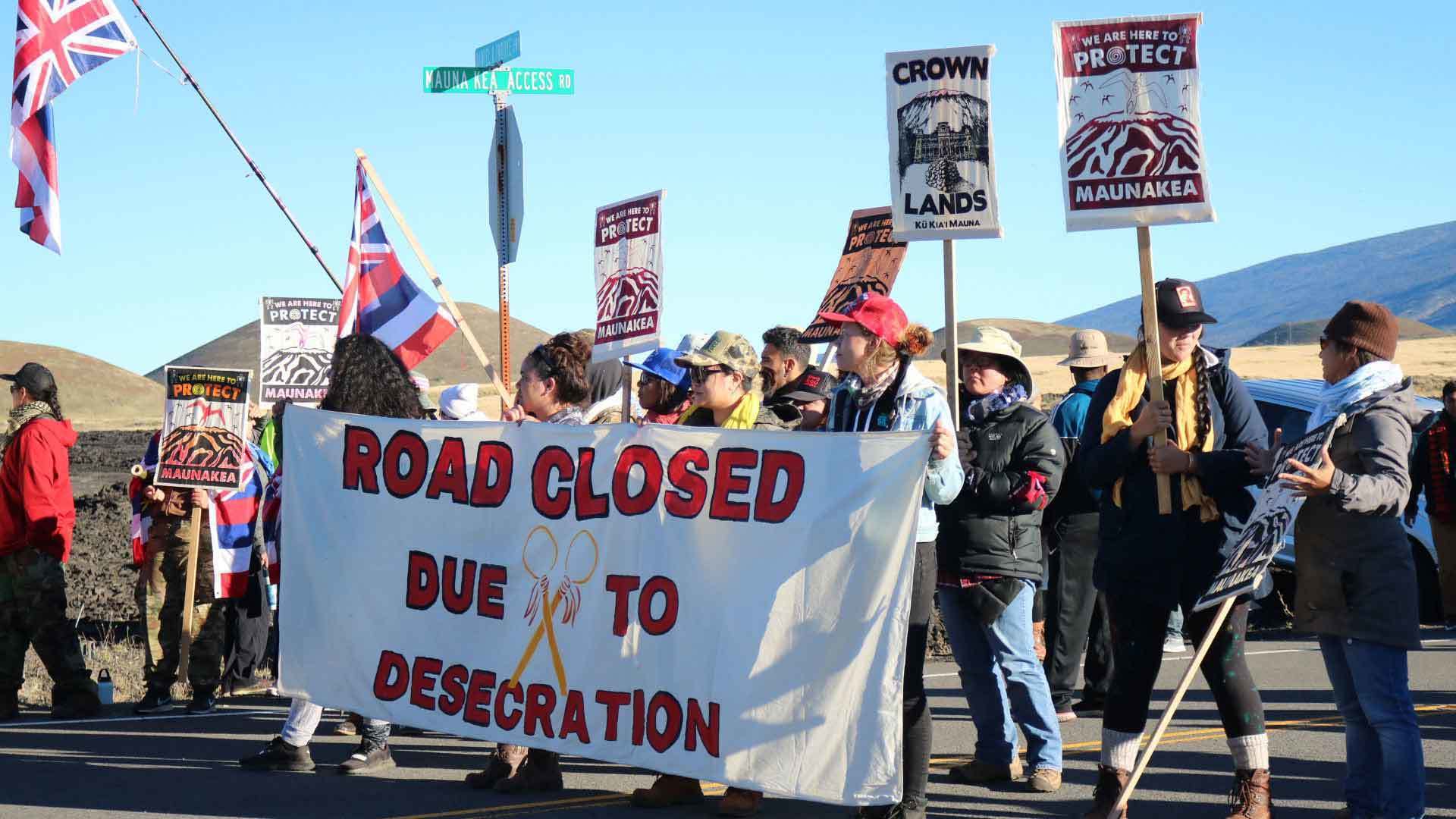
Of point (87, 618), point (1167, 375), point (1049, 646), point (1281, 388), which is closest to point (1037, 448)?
point (1167, 375)

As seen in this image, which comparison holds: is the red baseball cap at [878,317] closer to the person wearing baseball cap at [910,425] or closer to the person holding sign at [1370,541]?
the person wearing baseball cap at [910,425]

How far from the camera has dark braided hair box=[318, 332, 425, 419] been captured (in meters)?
7.68

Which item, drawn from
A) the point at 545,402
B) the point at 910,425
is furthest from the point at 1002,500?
the point at 545,402

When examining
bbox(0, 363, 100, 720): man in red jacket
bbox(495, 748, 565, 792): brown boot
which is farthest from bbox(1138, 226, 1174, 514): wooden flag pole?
bbox(0, 363, 100, 720): man in red jacket

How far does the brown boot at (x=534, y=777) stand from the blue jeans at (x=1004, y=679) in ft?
6.26

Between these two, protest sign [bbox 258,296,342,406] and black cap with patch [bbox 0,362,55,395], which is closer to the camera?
black cap with patch [bbox 0,362,55,395]

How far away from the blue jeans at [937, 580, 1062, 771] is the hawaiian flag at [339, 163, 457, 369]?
4163mm

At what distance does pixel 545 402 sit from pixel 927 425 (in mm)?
2173

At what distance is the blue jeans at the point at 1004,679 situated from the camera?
22.9ft

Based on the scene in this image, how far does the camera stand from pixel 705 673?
6262 mm

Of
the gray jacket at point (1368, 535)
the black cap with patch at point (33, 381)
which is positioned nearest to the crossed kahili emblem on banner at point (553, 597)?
the gray jacket at point (1368, 535)

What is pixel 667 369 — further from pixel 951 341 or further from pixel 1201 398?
pixel 1201 398

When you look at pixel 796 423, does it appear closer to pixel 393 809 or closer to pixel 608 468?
pixel 608 468

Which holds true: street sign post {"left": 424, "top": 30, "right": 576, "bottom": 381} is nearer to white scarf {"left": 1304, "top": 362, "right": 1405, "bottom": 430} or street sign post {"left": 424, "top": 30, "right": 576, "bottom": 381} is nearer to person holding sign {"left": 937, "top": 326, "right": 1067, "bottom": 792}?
person holding sign {"left": 937, "top": 326, "right": 1067, "bottom": 792}
